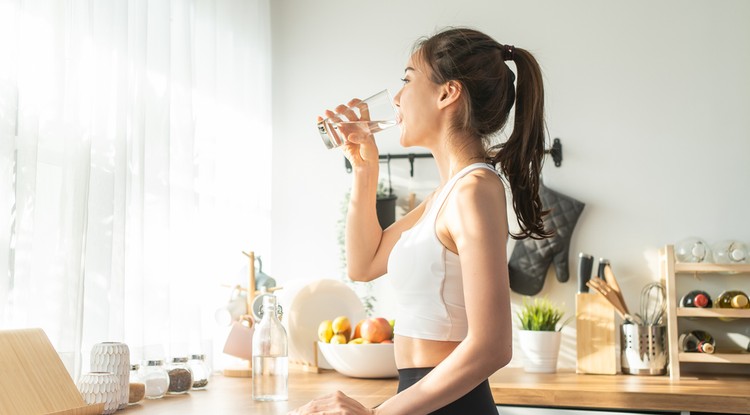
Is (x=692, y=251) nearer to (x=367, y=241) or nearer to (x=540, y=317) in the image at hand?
(x=540, y=317)

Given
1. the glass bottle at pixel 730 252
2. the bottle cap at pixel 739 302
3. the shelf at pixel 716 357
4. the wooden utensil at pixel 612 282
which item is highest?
the glass bottle at pixel 730 252

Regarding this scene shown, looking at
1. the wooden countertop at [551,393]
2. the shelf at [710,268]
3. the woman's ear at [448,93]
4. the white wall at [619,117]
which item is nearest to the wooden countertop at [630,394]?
the wooden countertop at [551,393]

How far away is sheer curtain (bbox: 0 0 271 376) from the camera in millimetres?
1720

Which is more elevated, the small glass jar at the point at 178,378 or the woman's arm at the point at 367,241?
the woman's arm at the point at 367,241

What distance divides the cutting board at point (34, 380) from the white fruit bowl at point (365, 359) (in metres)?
0.84

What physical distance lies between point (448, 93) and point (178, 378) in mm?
1118

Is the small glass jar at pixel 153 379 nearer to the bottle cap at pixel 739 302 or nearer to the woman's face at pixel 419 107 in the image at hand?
the woman's face at pixel 419 107

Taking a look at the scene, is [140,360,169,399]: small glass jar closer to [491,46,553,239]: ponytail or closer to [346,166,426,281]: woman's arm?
[346,166,426,281]: woman's arm

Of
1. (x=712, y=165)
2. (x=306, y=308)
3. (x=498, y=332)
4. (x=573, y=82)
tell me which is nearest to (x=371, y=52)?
(x=573, y=82)

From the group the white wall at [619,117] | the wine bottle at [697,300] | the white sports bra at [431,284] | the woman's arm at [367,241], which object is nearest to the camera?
the white sports bra at [431,284]

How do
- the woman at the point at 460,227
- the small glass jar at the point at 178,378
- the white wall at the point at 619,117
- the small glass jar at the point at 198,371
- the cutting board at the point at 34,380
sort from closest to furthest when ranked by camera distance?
1. the woman at the point at 460,227
2. the cutting board at the point at 34,380
3. the small glass jar at the point at 178,378
4. the small glass jar at the point at 198,371
5. the white wall at the point at 619,117

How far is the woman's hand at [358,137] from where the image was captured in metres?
1.60

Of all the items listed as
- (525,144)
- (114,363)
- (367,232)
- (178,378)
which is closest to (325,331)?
(178,378)

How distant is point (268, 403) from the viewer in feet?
5.76
